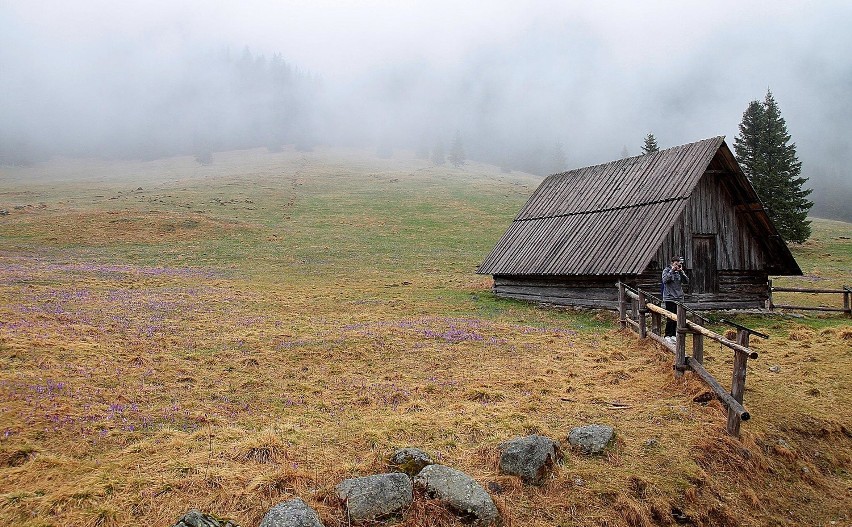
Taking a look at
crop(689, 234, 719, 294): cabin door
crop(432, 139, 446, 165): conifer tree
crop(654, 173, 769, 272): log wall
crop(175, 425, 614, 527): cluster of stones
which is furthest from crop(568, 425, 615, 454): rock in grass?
crop(432, 139, 446, 165): conifer tree

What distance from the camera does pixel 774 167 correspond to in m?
48.2

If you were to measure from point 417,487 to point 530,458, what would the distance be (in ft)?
5.95

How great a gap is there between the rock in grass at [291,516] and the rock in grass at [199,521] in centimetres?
44

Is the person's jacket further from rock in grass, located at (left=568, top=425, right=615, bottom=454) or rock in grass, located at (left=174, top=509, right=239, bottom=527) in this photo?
rock in grass, located at (left=174, top=509, right=239, bottom=527)

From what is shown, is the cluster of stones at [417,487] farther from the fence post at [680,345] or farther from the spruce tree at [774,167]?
the spruce tree at [774,167]

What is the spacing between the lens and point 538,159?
7254 inches

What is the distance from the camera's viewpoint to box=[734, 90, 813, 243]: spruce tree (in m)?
47.1

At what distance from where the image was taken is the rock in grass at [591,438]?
Answer: 795 cm

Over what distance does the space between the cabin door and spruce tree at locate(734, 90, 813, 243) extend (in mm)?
29269

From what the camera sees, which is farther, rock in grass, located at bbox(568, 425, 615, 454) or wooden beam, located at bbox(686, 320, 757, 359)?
wooden beam, located at bbox(686, 320, 757, 359)

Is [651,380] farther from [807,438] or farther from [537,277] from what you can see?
[537,277]

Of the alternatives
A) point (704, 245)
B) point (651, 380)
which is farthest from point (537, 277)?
point (651, 380)

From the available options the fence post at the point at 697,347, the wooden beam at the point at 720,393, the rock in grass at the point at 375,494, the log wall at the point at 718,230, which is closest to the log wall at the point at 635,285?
the log wall at the point at 718,230

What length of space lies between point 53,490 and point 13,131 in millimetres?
213077
